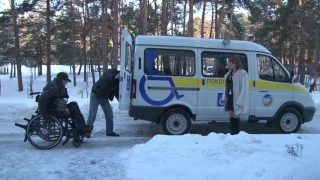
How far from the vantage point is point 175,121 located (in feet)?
25.1

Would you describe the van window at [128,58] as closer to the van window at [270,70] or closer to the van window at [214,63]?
the van window at [214,63]

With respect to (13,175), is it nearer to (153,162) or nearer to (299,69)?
(153,162)

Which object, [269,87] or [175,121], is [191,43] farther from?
[269,87]

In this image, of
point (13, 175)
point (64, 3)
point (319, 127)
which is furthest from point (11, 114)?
point (64, 3)

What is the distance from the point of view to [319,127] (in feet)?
30.5

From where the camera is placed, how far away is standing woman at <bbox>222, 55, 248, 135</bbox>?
21.9 feet


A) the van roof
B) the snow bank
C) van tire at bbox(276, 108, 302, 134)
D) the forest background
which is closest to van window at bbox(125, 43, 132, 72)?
the van roof

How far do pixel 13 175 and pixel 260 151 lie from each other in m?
3.75

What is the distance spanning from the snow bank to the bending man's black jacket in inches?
72.8

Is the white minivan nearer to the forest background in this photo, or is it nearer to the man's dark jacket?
the man's dark jacket

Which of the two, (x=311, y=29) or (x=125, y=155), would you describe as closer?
(x=125, y=155)

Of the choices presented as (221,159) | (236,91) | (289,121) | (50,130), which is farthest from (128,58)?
(289,121)

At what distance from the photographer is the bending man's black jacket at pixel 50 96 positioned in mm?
6172

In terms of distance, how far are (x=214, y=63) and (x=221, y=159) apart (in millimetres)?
3324
